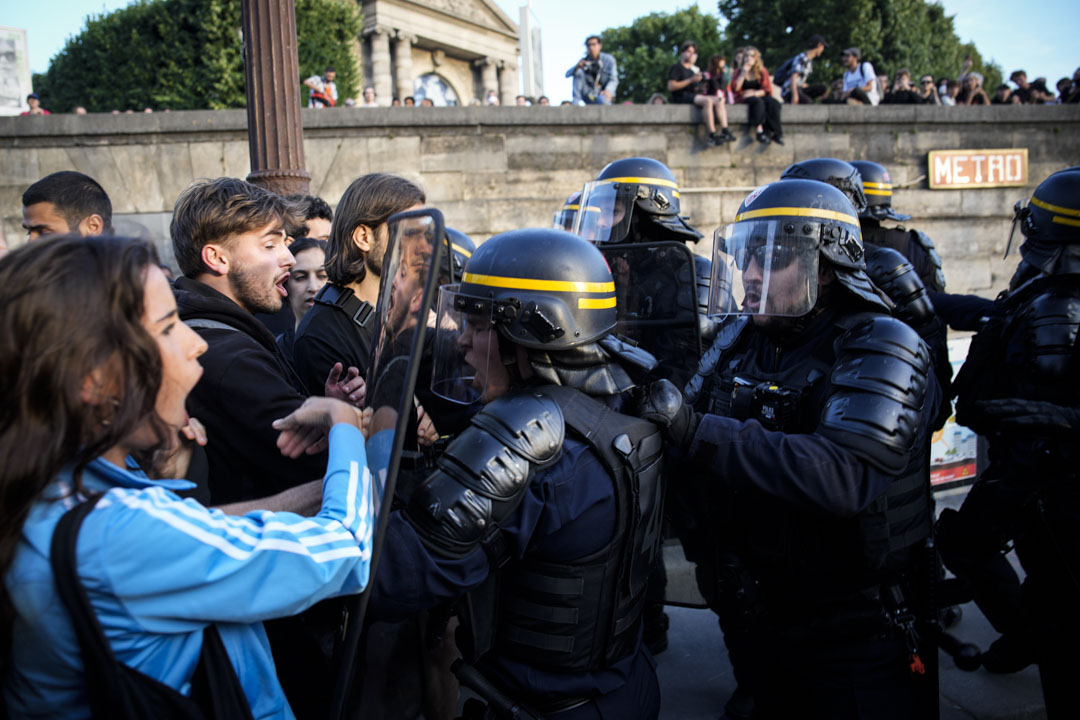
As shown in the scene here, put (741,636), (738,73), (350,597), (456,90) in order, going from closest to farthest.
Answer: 1. (350,597)
2. (741,636)
3. (738,73)
4. (456,90)

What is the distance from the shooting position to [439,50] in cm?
2661

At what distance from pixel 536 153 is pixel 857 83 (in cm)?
589

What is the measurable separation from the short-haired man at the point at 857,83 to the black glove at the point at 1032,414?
10743 mm

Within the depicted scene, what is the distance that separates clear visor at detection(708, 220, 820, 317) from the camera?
236 centimetres

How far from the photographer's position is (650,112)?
1036 centimetres

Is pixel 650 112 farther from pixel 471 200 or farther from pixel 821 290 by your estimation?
pixel 821 290

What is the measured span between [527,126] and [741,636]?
28.3 ft

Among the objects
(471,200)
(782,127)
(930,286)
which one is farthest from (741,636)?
(782,127)

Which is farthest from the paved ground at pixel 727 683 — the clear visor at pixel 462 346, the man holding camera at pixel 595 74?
the man holding camera at pixel 595 74

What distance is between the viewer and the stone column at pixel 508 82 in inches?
1133

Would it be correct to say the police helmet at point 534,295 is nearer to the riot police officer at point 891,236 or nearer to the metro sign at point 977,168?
the riot police officer at point 891,236

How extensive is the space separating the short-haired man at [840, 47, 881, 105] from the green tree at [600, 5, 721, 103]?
23547 millimetres

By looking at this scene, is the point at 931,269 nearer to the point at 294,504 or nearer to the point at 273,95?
the point at 273,95

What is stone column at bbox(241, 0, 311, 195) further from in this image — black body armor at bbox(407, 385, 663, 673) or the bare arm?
black body armor at bbox(407, 385, 663, 673)
